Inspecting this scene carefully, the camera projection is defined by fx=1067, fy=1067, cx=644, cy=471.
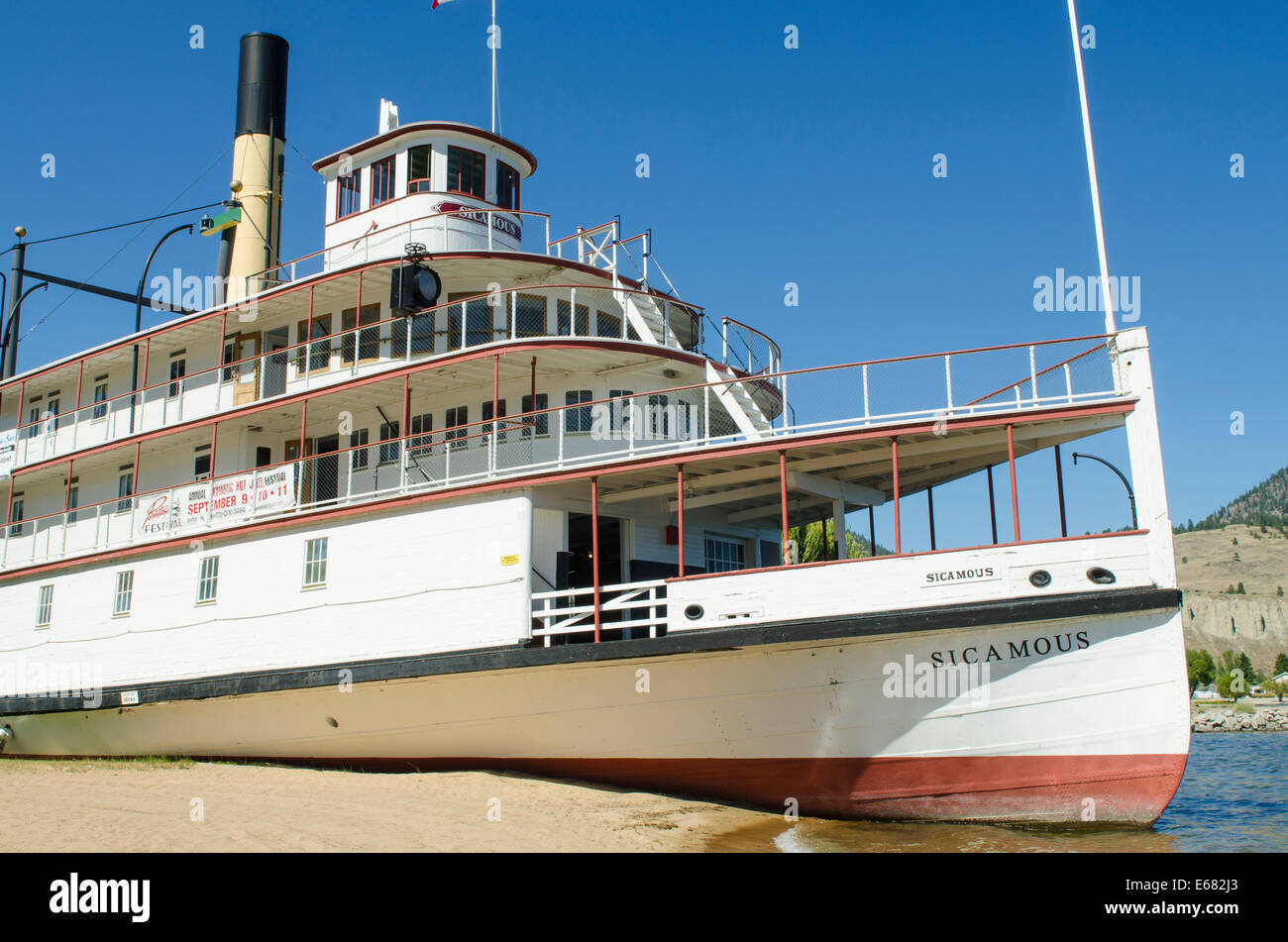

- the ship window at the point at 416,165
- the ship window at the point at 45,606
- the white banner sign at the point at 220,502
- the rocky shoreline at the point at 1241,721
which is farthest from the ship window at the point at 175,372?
the rocky shoreline at the point at 1241,721

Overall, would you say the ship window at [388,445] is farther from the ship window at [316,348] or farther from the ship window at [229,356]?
the ship window at [229,356]

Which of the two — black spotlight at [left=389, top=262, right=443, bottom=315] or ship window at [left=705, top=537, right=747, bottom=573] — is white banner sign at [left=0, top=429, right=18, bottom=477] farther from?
ship window at [left=705, top=537, right=747, bottom=573]

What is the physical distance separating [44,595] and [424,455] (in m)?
8.86

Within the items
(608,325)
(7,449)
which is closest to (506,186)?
(608,325)

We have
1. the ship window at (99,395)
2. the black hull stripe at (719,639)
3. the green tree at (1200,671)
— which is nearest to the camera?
the black hull stripe at (719,639)

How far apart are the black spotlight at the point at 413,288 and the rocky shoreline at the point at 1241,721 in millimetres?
55731

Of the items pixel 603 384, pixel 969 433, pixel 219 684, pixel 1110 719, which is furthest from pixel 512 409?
pixel 1110 719

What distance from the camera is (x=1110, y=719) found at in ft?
41.3

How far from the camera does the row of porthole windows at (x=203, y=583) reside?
1723 centimetres

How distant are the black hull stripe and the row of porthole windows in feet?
5.26

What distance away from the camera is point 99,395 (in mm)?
25141

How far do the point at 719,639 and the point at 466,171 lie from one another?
12.2 metres
